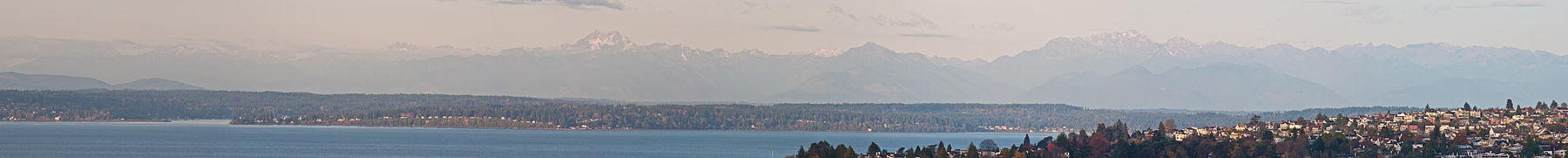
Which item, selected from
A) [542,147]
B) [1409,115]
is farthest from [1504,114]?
[542,147]

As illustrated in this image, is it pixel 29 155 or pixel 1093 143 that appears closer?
pixel 1093 143

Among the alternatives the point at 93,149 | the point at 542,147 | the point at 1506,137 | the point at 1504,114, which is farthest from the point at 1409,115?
the point at 93,149

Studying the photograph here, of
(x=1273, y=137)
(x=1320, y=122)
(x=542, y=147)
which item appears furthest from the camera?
(x=542, y=147)

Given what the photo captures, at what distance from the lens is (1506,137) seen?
145125 millimetres

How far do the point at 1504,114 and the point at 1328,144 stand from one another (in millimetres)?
49891

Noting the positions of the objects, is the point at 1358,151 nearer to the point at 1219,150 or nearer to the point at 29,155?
the point at 1219,150

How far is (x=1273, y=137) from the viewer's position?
150 metres

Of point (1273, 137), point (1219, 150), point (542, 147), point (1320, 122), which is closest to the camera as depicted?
point (1219, 150)

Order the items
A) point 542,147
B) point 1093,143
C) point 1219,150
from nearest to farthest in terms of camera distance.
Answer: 1. point 1219,150
2. point 1093,143
3. point 542,147

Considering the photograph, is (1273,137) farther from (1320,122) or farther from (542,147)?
(542,147)

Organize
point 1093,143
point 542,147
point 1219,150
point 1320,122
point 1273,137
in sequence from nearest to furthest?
point 1219,150 → point 1093,143 → point 1273,137 → point 1320,122 → point 542,147

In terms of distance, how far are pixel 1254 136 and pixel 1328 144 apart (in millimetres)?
15804

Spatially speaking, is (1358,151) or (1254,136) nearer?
(1358,151)

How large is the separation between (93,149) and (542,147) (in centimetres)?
4326
